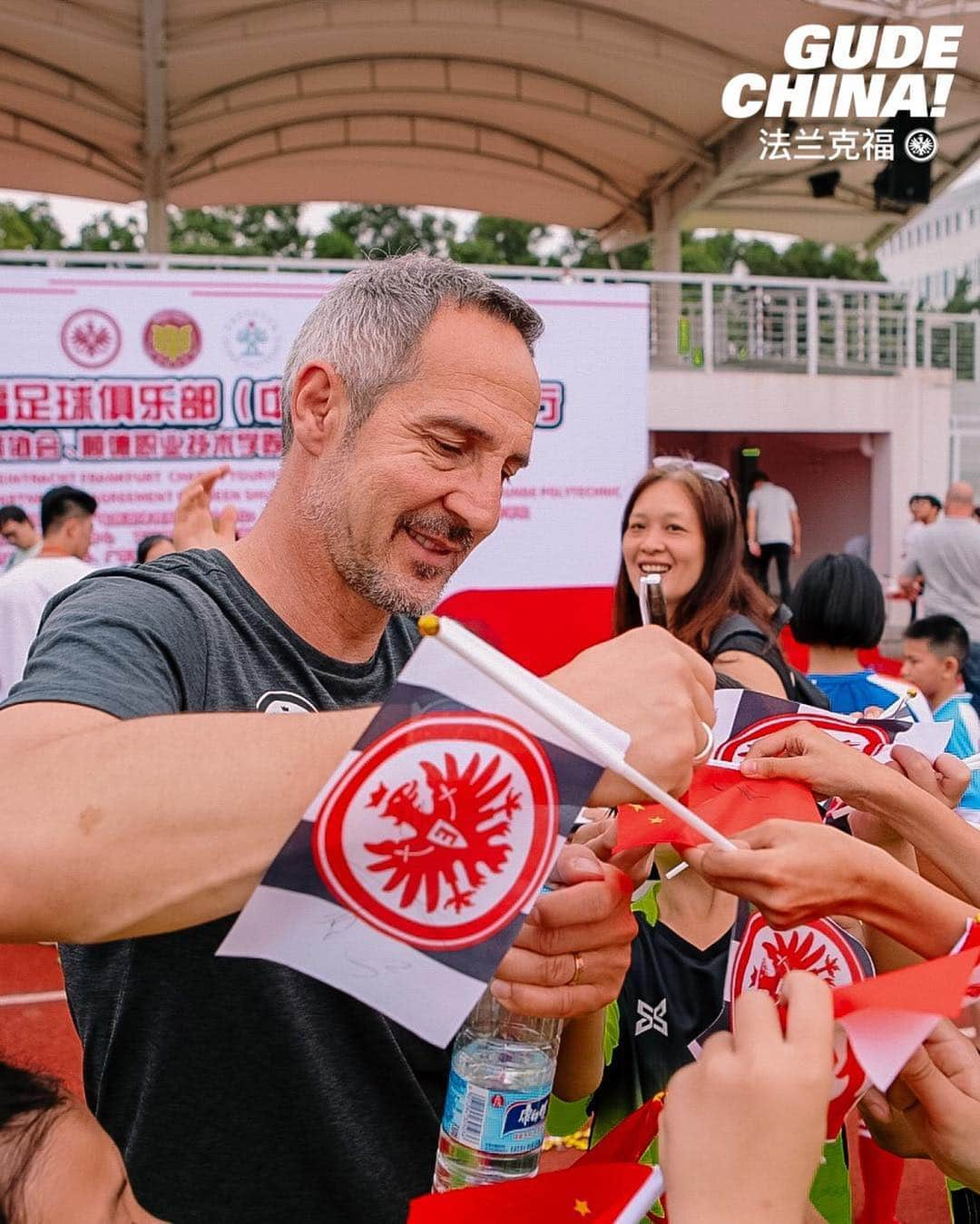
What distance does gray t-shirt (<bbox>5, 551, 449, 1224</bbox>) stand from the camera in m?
1.34

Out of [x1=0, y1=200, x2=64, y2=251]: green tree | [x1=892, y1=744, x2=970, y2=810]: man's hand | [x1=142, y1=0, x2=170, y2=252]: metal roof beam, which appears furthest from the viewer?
[x1=0, y1=200, x2=64, y2=251]: green tree

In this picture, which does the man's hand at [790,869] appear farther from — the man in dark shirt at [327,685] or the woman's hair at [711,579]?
the woman's hair at [711,579]

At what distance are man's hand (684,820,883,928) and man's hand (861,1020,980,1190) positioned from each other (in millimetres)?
194

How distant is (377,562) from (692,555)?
2.58 metres

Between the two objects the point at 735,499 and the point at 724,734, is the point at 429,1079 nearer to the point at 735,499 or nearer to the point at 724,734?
the point at 724,734

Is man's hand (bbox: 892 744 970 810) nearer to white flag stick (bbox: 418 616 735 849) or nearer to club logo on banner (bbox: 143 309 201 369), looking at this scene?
white flag stick (bbox: 418 616 735 849)

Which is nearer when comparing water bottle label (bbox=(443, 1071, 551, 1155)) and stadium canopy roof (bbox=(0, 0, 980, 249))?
water bottle label (bbox=(443, 1071, 551, 1155))

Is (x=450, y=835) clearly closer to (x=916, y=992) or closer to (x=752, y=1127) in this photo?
(x=752, y=1127)

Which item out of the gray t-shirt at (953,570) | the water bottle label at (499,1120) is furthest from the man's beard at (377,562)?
the gray t-shirt at (953,570)

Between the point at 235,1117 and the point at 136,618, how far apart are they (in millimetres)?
626

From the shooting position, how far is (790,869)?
3.61 ft

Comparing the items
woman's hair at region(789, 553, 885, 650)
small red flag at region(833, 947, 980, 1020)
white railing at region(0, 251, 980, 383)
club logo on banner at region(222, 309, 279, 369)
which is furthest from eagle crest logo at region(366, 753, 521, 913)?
white railing at region(0, 251, 980, 383)

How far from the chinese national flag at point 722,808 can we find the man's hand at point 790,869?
0.12 meters

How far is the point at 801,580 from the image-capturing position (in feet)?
14.2
